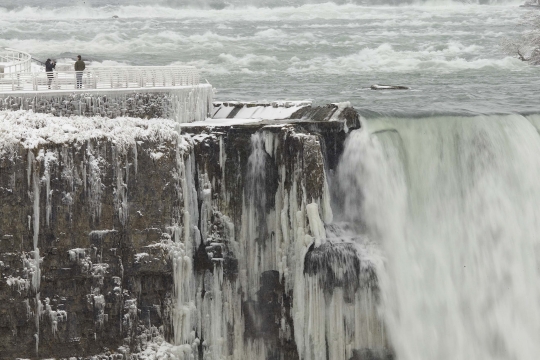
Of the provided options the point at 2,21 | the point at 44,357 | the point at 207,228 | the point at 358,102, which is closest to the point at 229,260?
the point at 207,228

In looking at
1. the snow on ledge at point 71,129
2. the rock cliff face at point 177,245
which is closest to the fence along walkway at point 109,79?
the snow on ledge at point 71,129

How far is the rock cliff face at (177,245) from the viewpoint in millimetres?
37188

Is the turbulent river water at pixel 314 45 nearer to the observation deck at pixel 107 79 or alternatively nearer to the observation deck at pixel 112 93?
the observation deck at pixel 112 93

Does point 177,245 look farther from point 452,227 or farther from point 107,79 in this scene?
point 452,227

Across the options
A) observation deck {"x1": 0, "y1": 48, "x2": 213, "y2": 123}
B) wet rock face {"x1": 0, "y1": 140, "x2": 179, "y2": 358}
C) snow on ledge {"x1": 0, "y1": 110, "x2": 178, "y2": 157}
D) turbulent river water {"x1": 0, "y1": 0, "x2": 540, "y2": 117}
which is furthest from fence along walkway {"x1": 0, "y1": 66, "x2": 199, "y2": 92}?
turbulent river water {"x1": 0, "y1": 0, "x2": 540, "y2": 117}

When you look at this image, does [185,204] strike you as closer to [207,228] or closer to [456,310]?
[207,228]

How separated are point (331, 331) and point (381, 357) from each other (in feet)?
6.91

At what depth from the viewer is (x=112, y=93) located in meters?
39.2

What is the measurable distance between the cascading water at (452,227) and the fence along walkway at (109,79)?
655 centimetres

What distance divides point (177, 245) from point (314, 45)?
5231 centimetres

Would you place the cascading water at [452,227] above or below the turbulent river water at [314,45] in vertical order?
below

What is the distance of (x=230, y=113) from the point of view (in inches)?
1781

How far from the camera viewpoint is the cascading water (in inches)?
1626

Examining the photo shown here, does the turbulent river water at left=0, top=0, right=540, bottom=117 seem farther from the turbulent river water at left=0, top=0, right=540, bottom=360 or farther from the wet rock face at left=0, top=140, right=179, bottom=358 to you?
the wet rock face at left=0, top=140, right=179, bottom=358
